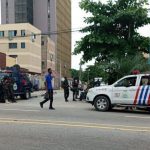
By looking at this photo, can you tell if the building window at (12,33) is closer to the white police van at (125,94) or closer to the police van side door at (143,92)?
the white police van at (125,94)

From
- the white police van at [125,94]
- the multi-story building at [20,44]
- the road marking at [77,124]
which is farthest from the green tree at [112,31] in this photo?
the multi-story building at [20,44]

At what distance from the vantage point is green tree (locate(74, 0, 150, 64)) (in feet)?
97.2

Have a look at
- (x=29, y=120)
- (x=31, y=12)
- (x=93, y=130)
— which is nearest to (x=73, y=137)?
(x=93, y=130)

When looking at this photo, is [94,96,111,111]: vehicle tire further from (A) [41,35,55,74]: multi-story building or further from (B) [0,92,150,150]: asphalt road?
(A) [41,35,55,74]: multi-story building

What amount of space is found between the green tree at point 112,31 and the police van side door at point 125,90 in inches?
369

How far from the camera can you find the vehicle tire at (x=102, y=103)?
20297mm

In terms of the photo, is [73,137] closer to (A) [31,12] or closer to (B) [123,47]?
(B) [123,47]

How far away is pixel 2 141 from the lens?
33.1 ft

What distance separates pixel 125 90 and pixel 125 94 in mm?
178

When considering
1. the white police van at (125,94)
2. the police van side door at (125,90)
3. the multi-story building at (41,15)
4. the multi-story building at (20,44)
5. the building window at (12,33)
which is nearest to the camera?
the white police van at (125,94)

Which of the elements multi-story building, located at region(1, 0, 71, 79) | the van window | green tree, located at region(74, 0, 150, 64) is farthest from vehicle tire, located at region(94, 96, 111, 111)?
multi-story building, located at region(1, 0, 71, 79)

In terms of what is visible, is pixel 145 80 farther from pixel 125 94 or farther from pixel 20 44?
pixel 20 44

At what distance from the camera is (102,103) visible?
66.9 feet

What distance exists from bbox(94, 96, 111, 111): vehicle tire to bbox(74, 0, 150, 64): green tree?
9.15 meters
